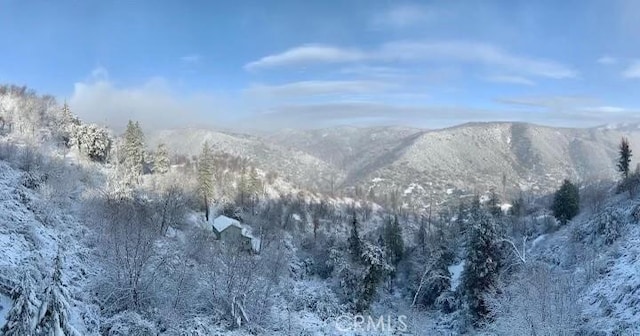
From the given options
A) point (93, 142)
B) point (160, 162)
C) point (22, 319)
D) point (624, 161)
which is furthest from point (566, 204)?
point (93, 142)

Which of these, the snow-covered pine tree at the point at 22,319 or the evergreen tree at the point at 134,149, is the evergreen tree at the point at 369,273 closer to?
the snow-covered pine tree at the point at 22,319

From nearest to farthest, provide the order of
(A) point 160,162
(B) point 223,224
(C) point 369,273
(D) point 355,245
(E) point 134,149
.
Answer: (C) point 369,273 < (D) point 355,245 < (B) point 223,224 < (E) point 134,149 < (A) point 160,162

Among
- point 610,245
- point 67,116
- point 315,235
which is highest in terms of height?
point 67,116

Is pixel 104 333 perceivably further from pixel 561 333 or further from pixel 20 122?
pixel 20 122

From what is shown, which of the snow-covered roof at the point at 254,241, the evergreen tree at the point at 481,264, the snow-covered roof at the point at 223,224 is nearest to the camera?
the evergreen tree at the point at 481,264

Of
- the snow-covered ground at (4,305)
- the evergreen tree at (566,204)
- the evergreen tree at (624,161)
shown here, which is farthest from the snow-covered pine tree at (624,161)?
the snow-covered ground at (4,305)

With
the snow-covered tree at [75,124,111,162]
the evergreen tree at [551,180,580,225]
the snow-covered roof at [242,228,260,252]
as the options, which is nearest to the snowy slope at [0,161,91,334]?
the snow-covered roof at [242,228,260,252]

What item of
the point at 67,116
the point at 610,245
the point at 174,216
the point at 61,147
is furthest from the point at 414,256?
the point at 67,116

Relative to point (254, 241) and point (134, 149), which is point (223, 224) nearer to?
point (254, 241)
